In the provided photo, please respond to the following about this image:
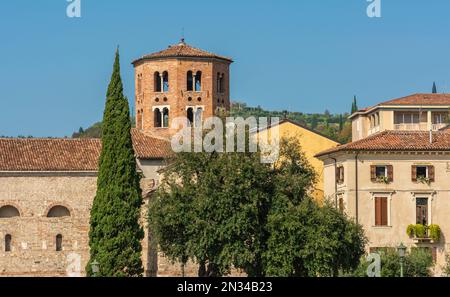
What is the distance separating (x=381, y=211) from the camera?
54.7 meters

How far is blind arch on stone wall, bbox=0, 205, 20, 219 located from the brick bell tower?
45.6 feet

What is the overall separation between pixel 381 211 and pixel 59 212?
1766cm

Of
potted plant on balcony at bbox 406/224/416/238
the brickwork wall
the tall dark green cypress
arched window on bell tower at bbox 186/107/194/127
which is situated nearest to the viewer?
the tall dark green cypress

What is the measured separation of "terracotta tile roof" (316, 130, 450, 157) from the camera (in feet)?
181

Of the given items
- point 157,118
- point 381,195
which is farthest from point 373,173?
point 157,118

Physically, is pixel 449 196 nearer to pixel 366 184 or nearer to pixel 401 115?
pixel 366 184

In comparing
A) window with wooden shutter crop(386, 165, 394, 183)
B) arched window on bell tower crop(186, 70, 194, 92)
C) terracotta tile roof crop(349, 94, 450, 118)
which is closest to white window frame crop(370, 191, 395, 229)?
window with wooden shutter crop(386, 165, 394, 183)

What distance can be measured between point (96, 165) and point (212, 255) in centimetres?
1567

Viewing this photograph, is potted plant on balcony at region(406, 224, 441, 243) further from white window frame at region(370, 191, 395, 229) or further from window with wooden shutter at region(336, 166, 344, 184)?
window with wooden shutter at region(336, 166, 344, 184)

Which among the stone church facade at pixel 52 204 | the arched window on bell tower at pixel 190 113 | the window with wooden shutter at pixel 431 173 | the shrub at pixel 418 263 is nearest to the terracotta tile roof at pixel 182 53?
the arched window on bell tower at pixel 190 113

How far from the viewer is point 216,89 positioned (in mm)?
74188

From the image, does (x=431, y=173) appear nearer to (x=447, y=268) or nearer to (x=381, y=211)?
(x=381, y=211)

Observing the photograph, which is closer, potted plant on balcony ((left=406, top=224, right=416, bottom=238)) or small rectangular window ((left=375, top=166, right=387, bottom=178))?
potted plant on balcony ((left=406, top=224, right=416, bottom=238))
